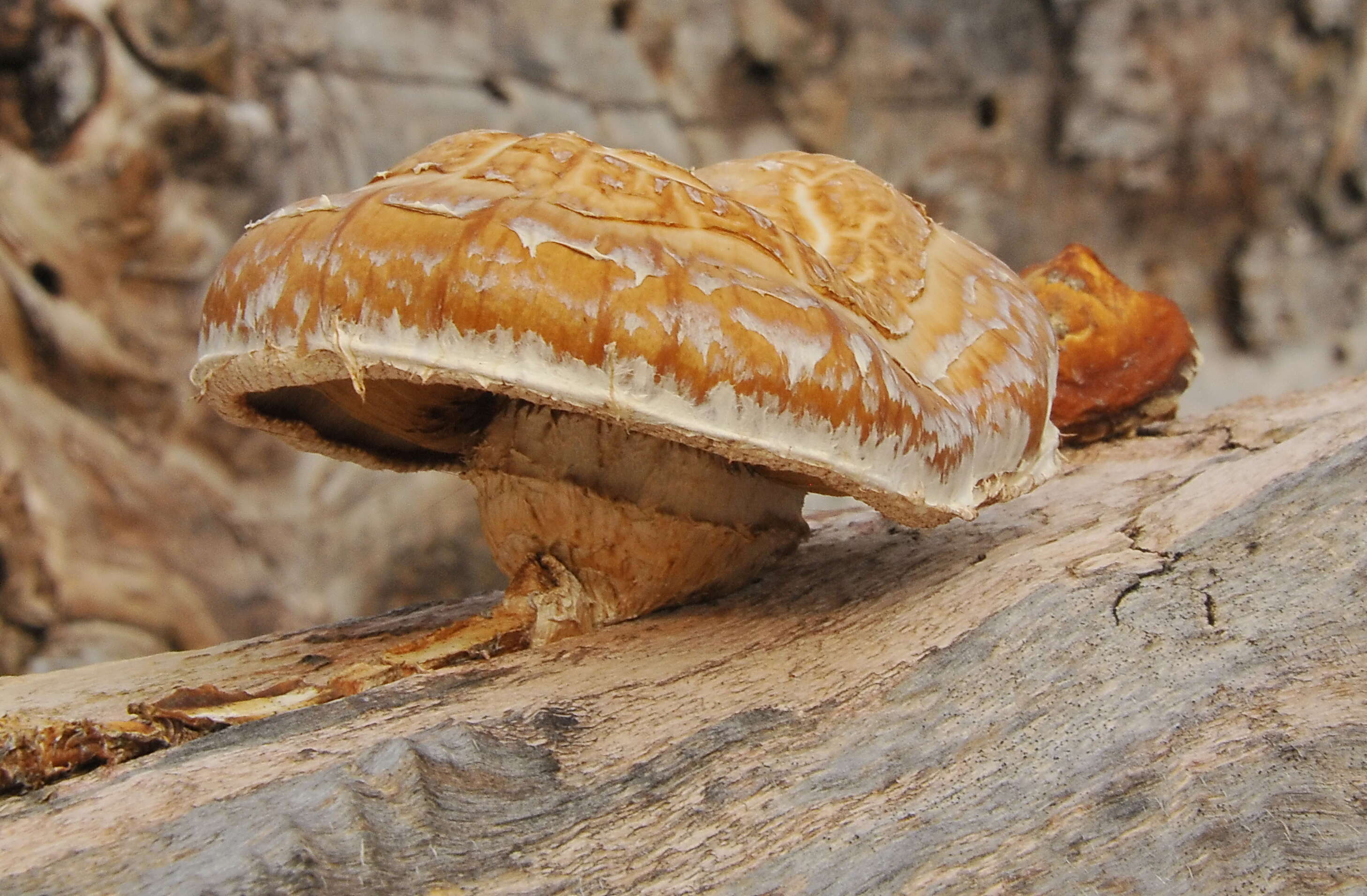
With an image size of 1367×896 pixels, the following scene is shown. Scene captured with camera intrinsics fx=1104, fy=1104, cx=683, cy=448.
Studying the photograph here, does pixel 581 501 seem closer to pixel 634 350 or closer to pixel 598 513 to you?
pixel 598 513

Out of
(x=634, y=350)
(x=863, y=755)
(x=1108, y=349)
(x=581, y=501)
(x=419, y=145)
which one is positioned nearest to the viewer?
(x=634, y=350)

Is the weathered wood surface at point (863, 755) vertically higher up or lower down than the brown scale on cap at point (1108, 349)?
lower down

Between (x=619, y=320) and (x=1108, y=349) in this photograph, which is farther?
(x=1108, y=349)

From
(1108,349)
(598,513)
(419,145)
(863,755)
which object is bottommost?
(863,755)

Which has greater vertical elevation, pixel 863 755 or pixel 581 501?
pixel 581 501

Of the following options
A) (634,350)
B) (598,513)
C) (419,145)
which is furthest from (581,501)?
(419,145)

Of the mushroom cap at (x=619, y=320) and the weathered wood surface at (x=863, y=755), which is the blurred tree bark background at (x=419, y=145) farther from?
the mushroom cap at (x=619, y=320)

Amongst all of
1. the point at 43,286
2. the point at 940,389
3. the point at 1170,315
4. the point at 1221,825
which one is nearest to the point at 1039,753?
the point at 1221,825

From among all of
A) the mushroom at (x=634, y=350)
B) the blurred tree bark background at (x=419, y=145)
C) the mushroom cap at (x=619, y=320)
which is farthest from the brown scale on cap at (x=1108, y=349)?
the blurred tree bark background at (x=419, y=145)

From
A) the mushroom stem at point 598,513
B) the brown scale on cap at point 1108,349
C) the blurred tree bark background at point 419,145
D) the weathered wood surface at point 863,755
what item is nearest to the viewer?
the weathered wood surface at point 863,755
